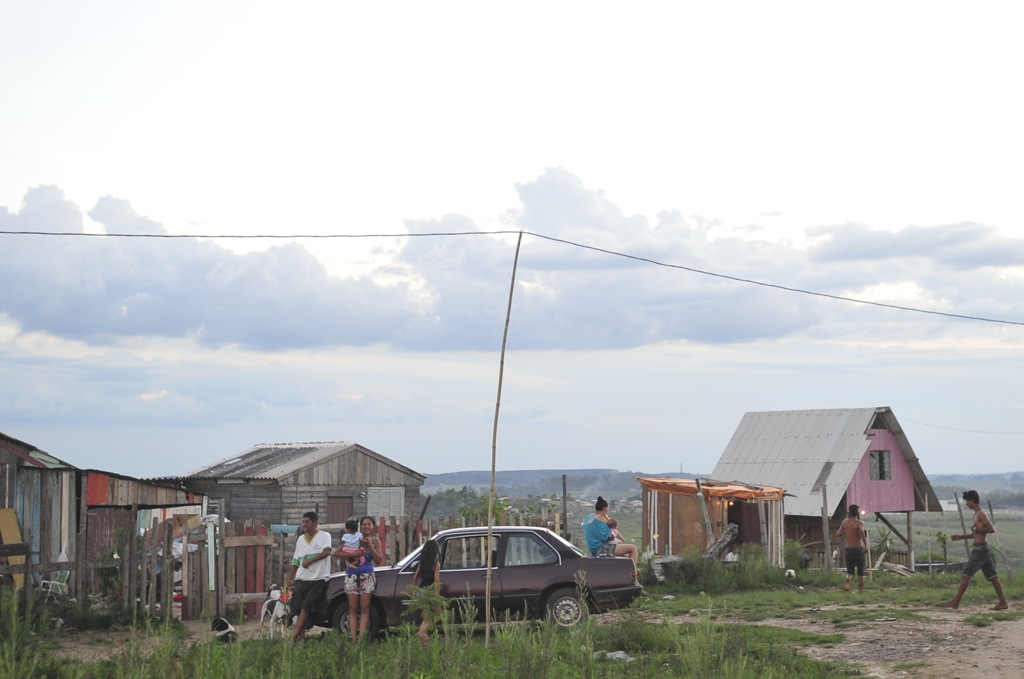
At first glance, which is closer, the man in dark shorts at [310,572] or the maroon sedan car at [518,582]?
the man in dark shorts at [310,572]

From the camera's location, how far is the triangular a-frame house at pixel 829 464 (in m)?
33.2

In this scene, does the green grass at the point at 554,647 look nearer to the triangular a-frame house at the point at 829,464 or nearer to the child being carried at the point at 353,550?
the child being carried at the point at 353,550

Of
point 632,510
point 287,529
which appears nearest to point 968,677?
point 287,529

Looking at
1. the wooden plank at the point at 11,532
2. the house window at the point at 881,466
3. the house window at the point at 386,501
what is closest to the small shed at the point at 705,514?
the house window at the point at 881,466

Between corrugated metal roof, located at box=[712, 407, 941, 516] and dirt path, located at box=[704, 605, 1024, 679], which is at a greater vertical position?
corrugated metal roof, located at box=[712, 407, 941, 516]

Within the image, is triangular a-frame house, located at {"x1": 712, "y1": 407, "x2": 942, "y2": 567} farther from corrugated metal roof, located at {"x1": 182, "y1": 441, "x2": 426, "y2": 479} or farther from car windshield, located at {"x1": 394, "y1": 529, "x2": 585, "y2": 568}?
car windshield, located at {"x1": 394, "y1": 529, "x2": 585, "y2": 568}

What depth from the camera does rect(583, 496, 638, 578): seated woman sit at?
17086 millimetres

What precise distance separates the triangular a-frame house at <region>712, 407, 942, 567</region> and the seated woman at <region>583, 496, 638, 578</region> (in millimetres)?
16252

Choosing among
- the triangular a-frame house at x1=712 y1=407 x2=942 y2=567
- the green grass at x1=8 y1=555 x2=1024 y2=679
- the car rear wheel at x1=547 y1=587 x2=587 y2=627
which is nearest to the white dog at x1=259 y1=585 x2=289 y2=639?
the green grass at x1=8 y1=555 x2=1024 y2=679

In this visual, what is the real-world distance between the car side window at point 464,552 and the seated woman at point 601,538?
6.14 feet

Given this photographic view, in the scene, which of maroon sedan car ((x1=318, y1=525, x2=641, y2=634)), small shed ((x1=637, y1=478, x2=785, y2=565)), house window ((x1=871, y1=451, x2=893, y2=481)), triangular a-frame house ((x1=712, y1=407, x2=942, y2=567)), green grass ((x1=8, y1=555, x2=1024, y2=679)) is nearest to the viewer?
green grass ((x1=8, y1=555, x2=1024, y2=679))

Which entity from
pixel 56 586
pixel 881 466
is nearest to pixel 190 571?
pixel 56 586

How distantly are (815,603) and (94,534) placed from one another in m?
14.5

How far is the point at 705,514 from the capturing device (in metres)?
23.9
